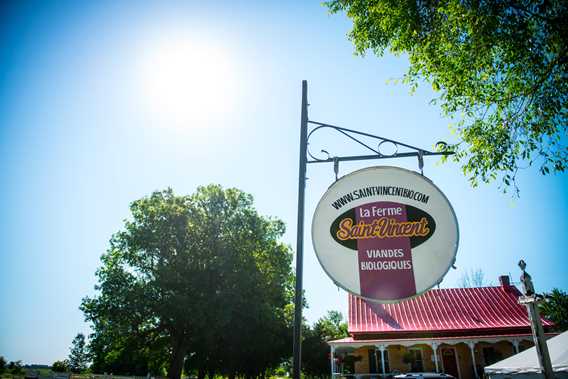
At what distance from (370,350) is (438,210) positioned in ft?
76.9

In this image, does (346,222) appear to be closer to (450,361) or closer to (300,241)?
(300,241)

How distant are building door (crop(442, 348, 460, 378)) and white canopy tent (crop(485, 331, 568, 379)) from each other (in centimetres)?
1467

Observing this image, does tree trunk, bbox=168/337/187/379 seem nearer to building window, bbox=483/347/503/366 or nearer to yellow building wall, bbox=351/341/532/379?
yellow building wall, bbox=351/341/532/379

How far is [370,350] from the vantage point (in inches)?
904

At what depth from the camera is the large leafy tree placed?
2144cm

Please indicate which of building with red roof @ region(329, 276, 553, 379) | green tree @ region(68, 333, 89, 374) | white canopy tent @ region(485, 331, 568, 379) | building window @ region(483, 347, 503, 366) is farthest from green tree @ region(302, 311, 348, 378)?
green tree @ region(68, 333, 89, 374)

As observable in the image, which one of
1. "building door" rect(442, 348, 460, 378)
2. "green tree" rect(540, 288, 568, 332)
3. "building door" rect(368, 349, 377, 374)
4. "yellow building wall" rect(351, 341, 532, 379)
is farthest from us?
"green tree" rect(540, 288, 568, 332)

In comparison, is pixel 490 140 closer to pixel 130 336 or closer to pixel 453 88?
pixel 453 88

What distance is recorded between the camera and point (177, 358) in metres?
23.7

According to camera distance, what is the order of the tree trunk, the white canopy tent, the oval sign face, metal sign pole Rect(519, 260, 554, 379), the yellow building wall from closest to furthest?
the oval sign face, metal sign pole Rect(519, 260, 554, 379), the white canopy tent, the yellow building wall, the tree trunk

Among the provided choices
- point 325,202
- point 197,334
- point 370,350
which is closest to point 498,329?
point 370,350

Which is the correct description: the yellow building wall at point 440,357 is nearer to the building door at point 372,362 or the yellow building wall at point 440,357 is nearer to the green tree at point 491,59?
the building door at point 372,362

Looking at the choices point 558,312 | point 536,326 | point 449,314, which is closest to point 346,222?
point 536,326

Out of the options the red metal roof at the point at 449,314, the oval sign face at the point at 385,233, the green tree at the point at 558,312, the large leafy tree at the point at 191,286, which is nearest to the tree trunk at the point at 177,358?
the large leafy tree at the point at 191,286
